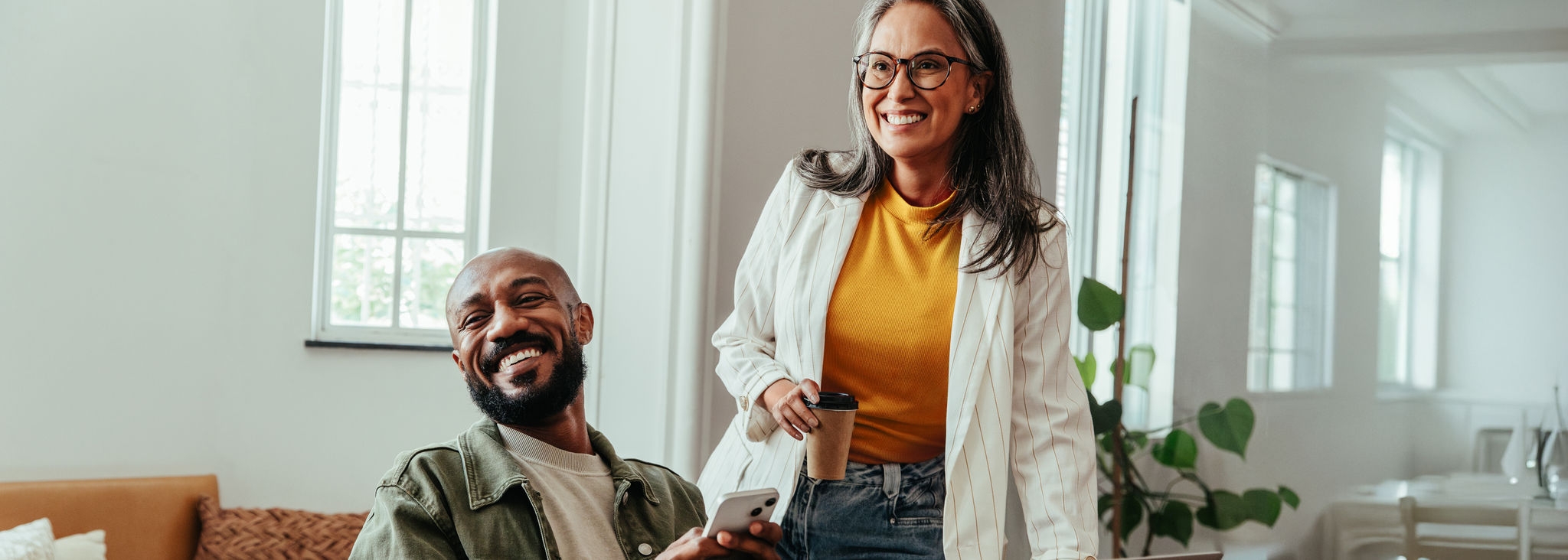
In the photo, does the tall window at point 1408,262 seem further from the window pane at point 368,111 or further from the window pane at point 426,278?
the window pane at point 368,111

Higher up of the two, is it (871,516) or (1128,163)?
(1128,163)

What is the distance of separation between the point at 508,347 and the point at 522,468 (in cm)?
17

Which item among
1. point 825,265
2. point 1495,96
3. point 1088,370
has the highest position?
point 1495,96

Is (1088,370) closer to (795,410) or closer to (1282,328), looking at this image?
(1282,328)

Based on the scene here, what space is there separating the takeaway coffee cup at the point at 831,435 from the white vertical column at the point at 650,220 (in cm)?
121

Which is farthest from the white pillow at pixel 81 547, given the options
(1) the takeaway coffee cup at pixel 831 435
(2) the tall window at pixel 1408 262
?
(2) the tall window at pixel 1408 262

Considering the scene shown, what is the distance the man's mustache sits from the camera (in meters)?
1.46

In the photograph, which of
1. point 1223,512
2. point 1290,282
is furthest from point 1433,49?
point 1223,512

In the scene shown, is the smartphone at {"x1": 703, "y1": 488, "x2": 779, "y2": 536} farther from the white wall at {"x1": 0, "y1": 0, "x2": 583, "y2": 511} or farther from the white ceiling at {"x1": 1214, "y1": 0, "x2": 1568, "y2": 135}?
the white wall at {"x1": 0, "y1": 0, "x2": 583, "y2": 511}

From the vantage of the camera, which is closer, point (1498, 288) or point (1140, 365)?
point (1498, 288)

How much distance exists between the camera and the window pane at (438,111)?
356 cm

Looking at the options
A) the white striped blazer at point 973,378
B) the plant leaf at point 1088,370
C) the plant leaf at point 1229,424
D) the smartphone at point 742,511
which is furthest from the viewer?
the plant leaf at point 1088,370

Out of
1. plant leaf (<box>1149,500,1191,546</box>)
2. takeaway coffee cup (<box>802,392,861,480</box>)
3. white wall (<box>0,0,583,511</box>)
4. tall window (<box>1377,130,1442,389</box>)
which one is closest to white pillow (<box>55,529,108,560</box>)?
white wall (<box>0,0,583,511</box>)

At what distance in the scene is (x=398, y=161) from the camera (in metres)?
3.55
